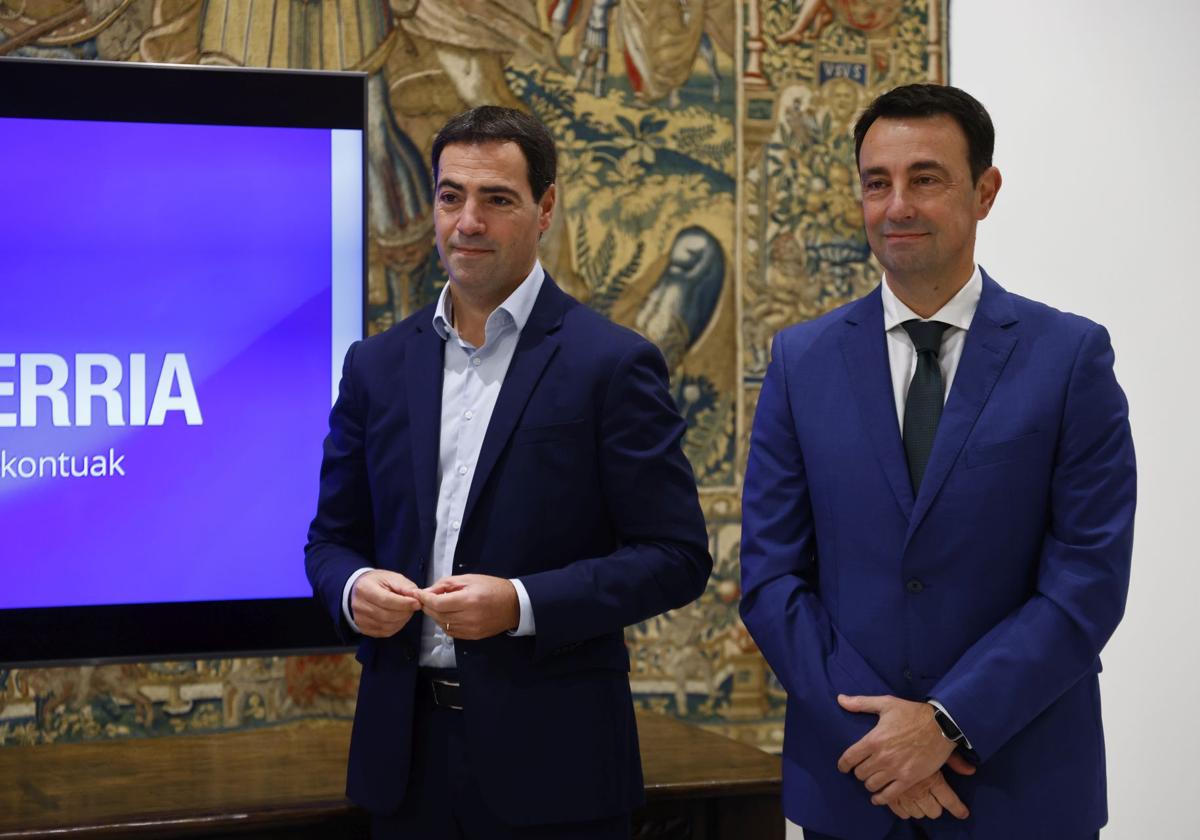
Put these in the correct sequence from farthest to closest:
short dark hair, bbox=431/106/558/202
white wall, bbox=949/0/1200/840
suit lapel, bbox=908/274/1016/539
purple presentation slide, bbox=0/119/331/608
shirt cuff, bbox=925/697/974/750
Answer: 1. white wall, bbox=949/0/1200/840
2. purple presentation slide, bbox=0/119/331/608
3. short dark hair, bbox=431/106/558/202
4. suit lapel, bbox=908/274/1016/539
5. shirt cuff, bbox=925/697/974/750

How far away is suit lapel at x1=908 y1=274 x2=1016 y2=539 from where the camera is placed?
82.4 inches

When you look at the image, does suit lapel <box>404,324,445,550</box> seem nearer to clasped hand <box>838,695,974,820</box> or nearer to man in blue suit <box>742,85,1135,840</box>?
man in blue suit <box>742,85,1135,840</box>

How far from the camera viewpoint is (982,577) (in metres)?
2.09

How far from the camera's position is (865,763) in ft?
Answer: 6.66

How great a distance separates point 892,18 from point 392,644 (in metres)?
2.43

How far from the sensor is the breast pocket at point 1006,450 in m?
2.08

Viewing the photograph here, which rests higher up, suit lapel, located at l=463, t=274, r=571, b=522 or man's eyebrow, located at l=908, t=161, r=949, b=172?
man's eyebrow, located at l=908, t=161, r=949, b=172

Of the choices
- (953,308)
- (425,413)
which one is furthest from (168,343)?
(953,308)

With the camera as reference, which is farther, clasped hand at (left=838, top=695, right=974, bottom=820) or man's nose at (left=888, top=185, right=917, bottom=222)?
man's nose at (left=888, top=185, right=917, bottom=222)

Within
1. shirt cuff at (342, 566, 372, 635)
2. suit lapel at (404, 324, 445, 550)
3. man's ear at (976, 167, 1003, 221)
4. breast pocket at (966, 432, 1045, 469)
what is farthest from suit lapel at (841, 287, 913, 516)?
shirt cuff at (342, 566, 372, 635)

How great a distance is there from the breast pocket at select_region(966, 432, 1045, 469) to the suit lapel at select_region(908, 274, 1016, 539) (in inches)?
1.1

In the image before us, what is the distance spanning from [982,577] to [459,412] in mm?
895

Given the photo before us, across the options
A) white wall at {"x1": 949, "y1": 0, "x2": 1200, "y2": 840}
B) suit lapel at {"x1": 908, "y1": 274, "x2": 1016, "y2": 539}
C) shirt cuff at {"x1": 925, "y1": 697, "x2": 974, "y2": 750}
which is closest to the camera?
shirt cuff at {"x1": 925, "y1": 697, "x2": 974, "y2": 750}

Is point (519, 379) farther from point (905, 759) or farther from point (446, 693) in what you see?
point (905, 759)
